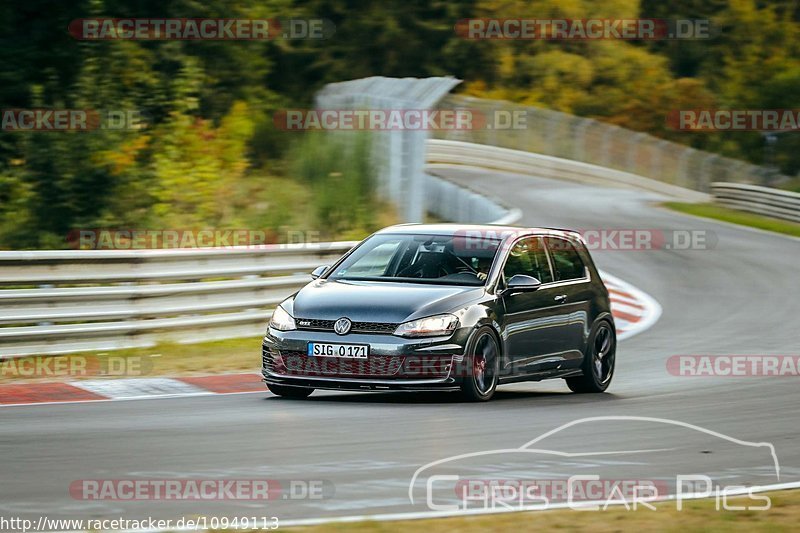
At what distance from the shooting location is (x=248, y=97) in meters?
A: 39.5

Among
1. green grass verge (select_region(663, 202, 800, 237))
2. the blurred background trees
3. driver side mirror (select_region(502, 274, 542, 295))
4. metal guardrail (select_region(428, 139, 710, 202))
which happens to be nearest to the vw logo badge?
driver side mirror (select_region(502, 274, 542, 295))

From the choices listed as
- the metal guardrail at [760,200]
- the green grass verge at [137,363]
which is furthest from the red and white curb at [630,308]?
the metal guardrail at [760,200]

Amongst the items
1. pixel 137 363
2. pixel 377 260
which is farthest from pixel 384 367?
pixel 137 363

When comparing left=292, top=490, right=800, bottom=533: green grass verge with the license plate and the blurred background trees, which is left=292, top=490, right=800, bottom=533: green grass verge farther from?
the blurred background trees

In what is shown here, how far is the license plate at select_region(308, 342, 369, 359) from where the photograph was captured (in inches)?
440

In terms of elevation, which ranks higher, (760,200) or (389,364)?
(389,364)

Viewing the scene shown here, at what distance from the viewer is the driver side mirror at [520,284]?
1212 centimetres

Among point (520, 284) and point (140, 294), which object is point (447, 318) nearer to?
point (520, 284)

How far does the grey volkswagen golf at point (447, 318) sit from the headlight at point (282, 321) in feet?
0.04

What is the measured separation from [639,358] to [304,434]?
748 cm

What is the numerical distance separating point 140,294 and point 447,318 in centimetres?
462

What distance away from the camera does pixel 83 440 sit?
9.15 m

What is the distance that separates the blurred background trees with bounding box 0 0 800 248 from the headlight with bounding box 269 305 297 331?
8461 millimetres

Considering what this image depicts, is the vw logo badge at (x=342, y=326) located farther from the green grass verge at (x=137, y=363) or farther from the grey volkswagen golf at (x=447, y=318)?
the green grass verge at (x=137, y=363)
